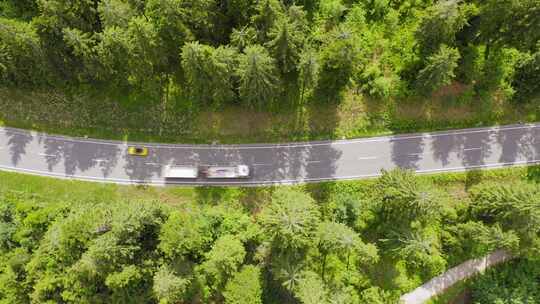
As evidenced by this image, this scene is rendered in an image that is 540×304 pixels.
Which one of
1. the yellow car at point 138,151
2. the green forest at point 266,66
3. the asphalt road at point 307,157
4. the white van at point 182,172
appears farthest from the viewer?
the yellow car at point 138,151

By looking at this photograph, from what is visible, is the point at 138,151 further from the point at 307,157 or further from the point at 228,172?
the point at 307,157

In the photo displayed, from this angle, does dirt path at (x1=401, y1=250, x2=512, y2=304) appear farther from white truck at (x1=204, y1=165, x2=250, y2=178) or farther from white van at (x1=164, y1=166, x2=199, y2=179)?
white van at (x1=164, y1=166, x2=199, y2=179)

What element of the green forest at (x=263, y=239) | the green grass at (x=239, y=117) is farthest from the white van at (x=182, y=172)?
the green grass at (x=239, y=117)

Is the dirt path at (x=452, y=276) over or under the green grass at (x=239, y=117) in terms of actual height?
under

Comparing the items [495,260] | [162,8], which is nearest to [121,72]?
[162,8]

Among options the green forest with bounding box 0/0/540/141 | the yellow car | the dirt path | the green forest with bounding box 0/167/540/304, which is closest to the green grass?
the green forest with bounding box 0/0/540/141

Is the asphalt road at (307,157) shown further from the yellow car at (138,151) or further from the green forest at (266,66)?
the green forest at (266,66)

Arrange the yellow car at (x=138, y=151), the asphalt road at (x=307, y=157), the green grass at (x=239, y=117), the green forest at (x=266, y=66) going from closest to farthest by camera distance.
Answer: the green forest at (x=266, y=66) < the asphalt road at (x=307, y=157) < the green grass at (x=239, y=117) < the yellow car at (x=138, y=151)
